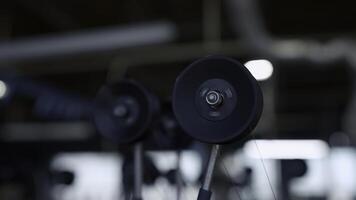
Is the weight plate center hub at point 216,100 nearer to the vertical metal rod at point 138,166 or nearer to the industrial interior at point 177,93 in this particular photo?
the industrial interior at point 177,93

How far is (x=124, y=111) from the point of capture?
1.97 m

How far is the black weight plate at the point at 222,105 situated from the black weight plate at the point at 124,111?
17.7 inches

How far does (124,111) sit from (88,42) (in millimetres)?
2142

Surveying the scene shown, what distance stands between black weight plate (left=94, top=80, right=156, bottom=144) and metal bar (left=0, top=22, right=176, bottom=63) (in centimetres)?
176

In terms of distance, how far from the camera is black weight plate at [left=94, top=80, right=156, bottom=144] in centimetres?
191

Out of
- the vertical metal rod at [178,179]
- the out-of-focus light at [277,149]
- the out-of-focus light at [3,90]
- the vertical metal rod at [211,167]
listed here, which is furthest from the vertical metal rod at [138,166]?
the out-of-focus light at [3,90]

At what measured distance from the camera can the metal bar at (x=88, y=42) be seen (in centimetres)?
373

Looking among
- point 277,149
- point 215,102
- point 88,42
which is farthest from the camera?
point 88,42

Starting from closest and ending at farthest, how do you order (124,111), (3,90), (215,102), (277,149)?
(215,102) → (124,111) → (277,149) → (3,90)

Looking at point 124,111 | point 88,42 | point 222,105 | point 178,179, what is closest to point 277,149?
point 178,179

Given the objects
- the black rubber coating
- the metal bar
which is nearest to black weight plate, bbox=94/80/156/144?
the black rubber coating

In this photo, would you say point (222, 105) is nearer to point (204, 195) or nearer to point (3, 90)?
point (204, 195)

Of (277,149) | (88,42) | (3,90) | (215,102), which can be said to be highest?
(88,42)

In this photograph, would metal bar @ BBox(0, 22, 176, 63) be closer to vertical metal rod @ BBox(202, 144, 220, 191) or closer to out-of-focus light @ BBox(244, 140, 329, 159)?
out-of-focus light @ BBox(244, 140, 329, 159)
